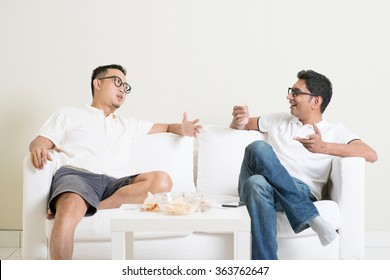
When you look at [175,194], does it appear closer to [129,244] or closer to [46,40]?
[129,244]

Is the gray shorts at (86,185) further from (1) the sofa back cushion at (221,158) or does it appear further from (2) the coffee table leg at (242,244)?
(2) the coffee table leg at (242,244)

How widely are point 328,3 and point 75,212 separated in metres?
2.14

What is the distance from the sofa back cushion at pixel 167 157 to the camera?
3.21m

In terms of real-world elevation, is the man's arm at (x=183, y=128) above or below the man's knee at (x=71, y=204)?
above

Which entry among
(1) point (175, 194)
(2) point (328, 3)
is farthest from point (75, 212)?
(2) point (328, 3)

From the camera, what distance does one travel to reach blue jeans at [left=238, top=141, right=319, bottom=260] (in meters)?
2.57

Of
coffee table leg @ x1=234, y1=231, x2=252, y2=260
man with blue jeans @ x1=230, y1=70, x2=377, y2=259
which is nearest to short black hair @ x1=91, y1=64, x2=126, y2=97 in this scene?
man with blue jeans @ x1=230, y1=70, x2=377, y2=259

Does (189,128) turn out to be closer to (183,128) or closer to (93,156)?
(183,128)

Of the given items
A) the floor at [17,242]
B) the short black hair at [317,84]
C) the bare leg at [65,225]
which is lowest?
the floor at [17,242]

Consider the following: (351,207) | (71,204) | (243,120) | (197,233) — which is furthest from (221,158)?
(71,204)

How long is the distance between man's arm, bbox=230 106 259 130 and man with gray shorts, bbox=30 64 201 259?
22 centimetres

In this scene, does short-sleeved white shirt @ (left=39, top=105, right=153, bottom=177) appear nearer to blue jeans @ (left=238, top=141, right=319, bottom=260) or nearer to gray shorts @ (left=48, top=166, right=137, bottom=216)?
gray shorts @ (left=48, top=166, right=137, bottom=216)

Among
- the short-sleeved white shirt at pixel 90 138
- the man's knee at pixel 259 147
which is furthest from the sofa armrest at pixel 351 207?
the short-sleeved white shirt at pixel 90 138

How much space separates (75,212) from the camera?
2590mm
